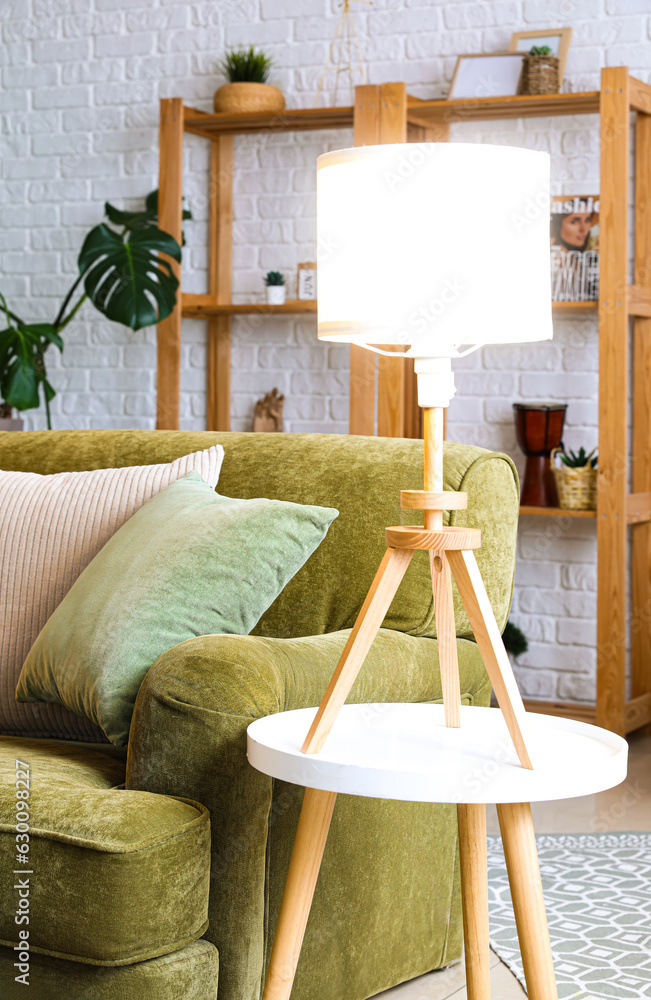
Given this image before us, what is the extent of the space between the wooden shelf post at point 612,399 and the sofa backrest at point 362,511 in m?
1.41

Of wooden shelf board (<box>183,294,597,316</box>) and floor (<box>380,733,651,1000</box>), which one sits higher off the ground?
wooden shelf board (<box>183,294,597,316</box>)

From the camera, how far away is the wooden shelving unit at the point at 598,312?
3.33 meters

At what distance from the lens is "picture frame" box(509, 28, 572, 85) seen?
3.57 metres

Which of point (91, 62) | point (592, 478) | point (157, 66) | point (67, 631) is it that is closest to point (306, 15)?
point (157, 66)

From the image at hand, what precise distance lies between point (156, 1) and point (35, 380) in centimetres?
149

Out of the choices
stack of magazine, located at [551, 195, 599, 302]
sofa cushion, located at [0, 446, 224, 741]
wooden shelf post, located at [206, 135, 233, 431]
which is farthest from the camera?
wooden shelf post, located at [206, 135, 233, 431]

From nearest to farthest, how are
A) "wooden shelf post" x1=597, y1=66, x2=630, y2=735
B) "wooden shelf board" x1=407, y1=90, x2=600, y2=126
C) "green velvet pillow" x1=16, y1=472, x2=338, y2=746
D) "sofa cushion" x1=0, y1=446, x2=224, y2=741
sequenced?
"green velvet pillow" x1=16, y1=472, x2=338, y2=746, "sofa cushion" x1=0, y1=446, x2=224, y2=741, "wooden shelf post" x1=597, y1=66, x2=630, y2=735, "wooden shelf board" x1=407, y1=90, x2=600, y2=126

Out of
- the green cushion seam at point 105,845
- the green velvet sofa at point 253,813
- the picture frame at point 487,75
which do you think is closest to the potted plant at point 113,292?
the picture frame at point 487,75

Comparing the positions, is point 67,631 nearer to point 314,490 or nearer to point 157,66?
point 314,490

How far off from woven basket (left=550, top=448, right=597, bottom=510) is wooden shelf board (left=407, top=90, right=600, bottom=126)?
3.40 feet

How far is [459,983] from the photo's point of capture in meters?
1.96

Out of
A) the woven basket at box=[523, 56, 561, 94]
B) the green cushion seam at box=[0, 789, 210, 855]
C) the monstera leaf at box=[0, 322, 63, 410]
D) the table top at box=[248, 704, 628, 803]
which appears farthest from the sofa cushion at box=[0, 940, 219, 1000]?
the woven basket at box=[523, 56, 561, 94]

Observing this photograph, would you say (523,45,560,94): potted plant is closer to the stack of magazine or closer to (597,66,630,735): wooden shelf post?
(597,66,630,735): wooden shelf post

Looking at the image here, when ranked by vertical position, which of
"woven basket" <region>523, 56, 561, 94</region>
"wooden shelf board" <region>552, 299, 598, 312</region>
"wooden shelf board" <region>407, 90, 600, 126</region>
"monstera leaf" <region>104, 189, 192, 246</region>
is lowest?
"wooden shelf board" <region>552, 299, 598, 312</region>
